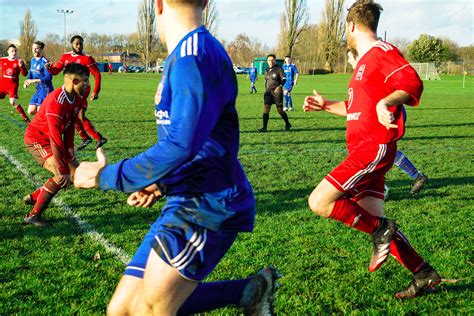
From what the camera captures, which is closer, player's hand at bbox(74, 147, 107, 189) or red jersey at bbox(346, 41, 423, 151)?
Answer: player's hand at bbox(74, 147, 107, 189)

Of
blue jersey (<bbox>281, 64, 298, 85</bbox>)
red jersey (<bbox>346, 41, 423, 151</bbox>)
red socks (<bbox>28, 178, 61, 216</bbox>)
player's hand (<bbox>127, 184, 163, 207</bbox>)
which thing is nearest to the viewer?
player's hand (<bbox>127, 184, 163, 207</bbox>)

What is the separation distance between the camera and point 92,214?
5.86 metres

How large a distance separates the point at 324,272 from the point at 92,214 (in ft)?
9.83

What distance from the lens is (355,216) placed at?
3672 millimetres

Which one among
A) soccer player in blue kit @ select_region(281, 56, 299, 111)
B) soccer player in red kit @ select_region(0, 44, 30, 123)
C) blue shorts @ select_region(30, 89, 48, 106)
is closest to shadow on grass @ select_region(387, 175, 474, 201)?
blue shorts @ select_region(30, 89, 48, 106)

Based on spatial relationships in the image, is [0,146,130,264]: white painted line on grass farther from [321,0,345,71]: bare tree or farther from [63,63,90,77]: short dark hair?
[321,0,345,71]: bare tree

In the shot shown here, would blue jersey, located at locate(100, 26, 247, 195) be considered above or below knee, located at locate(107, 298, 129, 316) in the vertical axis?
above

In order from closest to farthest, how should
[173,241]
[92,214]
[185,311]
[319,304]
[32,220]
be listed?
[173,241]
[185,311]
[319,304]
[32,220]
[92,214]

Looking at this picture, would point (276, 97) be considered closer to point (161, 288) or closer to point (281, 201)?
point (281, 201)

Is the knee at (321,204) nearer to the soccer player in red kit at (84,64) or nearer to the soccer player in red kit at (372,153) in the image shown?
the soccer player in red kit at (372,153)

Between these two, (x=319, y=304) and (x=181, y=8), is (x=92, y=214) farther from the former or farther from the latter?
(x=181, y=8)

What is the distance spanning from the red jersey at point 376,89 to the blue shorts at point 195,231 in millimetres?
1902

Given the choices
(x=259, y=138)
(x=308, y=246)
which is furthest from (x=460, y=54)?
(x=308, y=246)

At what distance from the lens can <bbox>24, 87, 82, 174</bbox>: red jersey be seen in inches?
203
